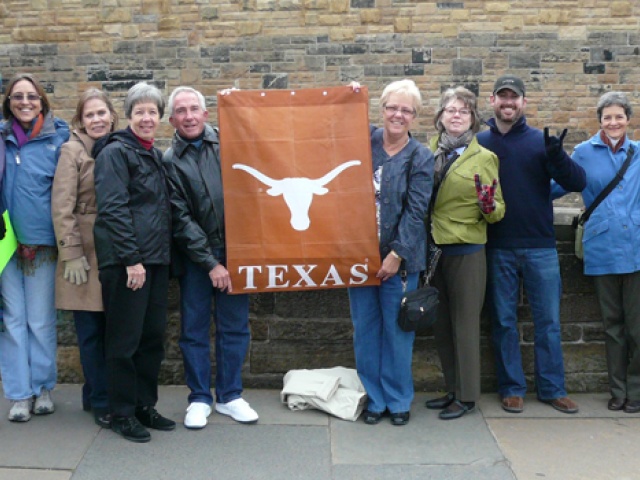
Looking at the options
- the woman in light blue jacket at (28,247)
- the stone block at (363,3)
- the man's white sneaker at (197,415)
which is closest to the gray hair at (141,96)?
the woman in light blue jacket at (28,247)

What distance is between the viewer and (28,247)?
13.2 feet

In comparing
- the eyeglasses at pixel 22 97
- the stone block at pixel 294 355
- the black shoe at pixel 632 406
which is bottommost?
the black shoe at pixel 632 406

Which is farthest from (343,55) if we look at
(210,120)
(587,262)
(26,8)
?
(587,262)

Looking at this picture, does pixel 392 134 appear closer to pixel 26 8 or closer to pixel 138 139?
pixel 138 139

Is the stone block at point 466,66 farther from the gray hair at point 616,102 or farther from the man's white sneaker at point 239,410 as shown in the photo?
the man's white sneaker at point 239,410

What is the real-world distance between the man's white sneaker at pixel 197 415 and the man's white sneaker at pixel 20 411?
0.88 m

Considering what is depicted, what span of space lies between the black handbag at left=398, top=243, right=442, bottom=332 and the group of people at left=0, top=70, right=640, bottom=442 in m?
0.09

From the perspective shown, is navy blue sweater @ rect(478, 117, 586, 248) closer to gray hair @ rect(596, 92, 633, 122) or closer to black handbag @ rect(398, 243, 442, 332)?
gray hair @ rect(596, 92, 633, 122)

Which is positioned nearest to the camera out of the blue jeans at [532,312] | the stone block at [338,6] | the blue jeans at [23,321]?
the blue jeans at [23,321]

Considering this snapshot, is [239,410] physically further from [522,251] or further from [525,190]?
[525,190]

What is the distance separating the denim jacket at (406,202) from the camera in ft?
13.1

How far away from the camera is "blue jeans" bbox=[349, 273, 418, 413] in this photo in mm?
4145

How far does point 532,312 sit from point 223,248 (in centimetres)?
188

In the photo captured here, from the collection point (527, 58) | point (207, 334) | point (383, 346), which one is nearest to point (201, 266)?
point (207, 334)
